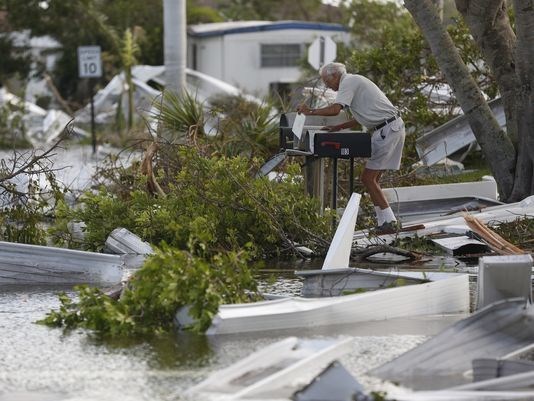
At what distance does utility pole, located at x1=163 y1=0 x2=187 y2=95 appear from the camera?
906 inches

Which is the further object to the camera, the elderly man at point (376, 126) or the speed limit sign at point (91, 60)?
the speed limit sign at point (91, 60)

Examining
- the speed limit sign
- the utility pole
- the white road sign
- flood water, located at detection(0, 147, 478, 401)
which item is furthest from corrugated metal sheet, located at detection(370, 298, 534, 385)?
the speed limit sign

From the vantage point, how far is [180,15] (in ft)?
75.4

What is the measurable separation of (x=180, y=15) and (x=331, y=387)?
16832 millimetres

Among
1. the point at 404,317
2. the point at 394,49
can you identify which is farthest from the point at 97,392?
the point at 394,49

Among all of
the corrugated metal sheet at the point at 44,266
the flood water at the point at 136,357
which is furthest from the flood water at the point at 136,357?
the corrugated metal sheet at the point at 44,266

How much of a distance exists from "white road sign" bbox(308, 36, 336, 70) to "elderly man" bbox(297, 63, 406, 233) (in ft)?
33.9

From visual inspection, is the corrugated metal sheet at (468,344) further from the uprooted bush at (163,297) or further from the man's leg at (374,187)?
the man's leg at (374,187)

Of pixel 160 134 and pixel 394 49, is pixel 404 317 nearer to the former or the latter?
pixel 160 134

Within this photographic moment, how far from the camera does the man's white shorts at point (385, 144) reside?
1275 centimetres

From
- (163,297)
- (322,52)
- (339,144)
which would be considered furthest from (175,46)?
(163,297)

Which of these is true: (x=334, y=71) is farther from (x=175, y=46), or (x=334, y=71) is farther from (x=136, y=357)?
(x=175, y=46)

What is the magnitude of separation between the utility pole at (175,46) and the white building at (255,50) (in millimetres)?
21259

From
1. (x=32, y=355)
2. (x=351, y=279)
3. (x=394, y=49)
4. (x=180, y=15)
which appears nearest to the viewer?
(x=32, y=355)
